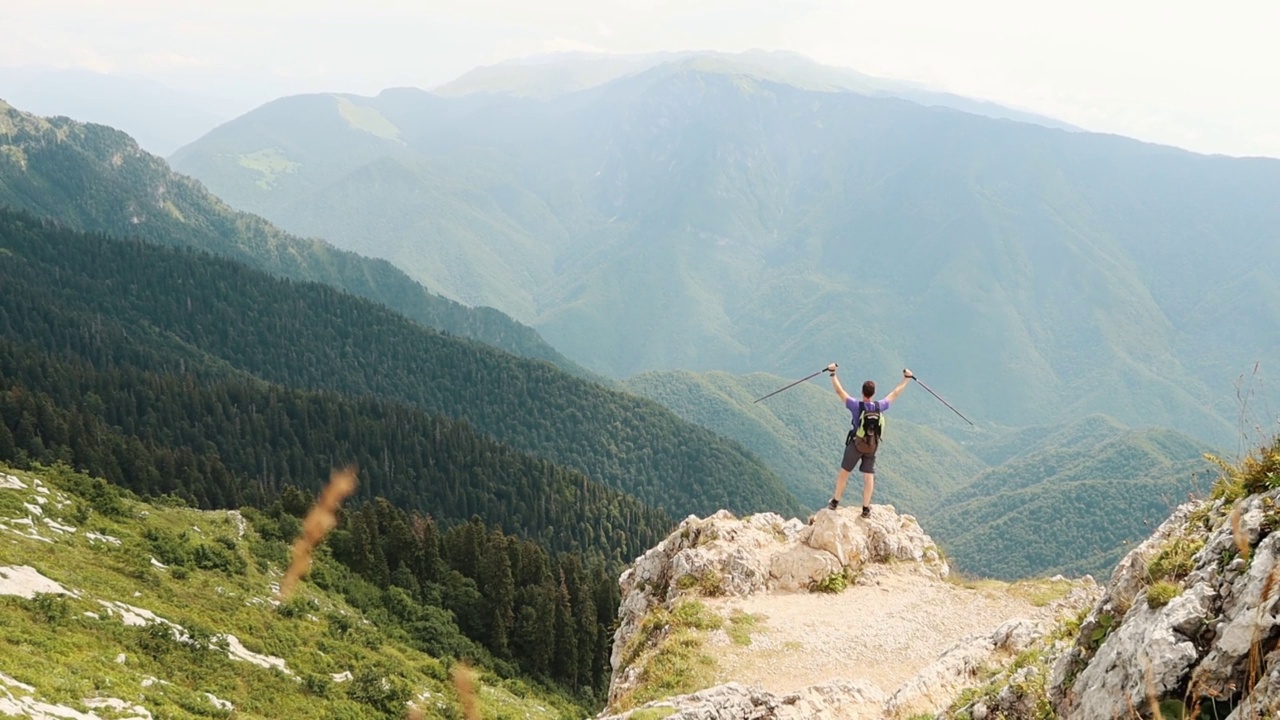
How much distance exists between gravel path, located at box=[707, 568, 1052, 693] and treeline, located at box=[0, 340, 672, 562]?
108m

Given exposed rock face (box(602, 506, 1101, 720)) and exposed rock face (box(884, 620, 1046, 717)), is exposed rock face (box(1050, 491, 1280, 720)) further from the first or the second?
exposed rock face (box(602, 506, 1101, 720))

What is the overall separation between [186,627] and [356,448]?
454ft

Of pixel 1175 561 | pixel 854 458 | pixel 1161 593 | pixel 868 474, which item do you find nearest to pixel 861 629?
pixel 868 474

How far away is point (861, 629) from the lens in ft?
86.1

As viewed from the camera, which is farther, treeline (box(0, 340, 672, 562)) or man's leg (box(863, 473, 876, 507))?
treeline (box(0, 340, 672, 562))

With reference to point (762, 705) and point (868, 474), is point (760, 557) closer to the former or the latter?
point (868, 474)

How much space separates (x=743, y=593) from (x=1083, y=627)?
17469 mm

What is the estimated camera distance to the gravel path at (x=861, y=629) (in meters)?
23.9

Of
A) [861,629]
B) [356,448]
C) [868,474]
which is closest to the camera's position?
[861,629]

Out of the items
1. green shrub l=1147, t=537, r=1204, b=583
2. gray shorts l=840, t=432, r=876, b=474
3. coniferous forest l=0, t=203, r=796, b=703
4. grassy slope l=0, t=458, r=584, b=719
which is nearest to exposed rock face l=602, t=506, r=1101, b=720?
gray shorts l=840, t=432, r=876, b=474

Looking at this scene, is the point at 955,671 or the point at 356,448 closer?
the point at 955,671

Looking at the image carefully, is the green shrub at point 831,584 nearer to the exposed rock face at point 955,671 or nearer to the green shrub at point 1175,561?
the exposed rock face at point 955,671

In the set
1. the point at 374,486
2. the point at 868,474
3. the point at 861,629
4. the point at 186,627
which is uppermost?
the point at 868,474

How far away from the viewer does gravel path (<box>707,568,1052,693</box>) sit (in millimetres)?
23859
